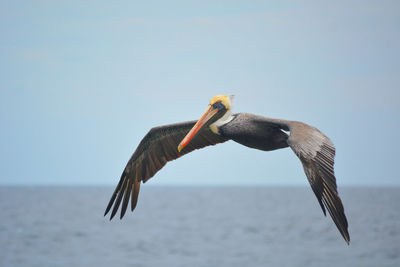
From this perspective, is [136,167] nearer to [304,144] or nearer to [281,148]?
[281,148]

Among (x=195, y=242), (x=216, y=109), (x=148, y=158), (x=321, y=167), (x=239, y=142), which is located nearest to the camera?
(x=321, y=167)

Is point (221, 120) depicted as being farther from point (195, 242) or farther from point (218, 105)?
point (195, 242)

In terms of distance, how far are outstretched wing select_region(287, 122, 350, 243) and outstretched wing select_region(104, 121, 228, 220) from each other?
3.19 meters

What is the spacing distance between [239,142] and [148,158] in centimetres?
216

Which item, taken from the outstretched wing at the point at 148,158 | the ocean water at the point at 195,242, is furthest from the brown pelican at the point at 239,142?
the ocean water at the point at 195,242

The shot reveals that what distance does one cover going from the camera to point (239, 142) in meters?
7.84

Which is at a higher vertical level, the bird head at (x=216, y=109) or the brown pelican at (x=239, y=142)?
the bird head at (x=216, y=109)

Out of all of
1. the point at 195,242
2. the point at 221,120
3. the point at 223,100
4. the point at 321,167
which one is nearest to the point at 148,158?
the point at 221,120

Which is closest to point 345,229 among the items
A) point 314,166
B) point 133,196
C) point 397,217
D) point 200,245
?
point 314,166

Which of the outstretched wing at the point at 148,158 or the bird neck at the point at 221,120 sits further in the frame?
the outstretched wing at the point at 148,158

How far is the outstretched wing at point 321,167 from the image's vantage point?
548cm

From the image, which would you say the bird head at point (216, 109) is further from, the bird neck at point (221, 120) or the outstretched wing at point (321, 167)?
the outstretched wing at point (321, 167)

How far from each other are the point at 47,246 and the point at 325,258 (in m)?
16.7

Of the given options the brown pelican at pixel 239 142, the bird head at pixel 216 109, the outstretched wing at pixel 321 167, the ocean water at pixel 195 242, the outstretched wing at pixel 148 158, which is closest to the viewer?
the outstretched wing at pixel 321 167
